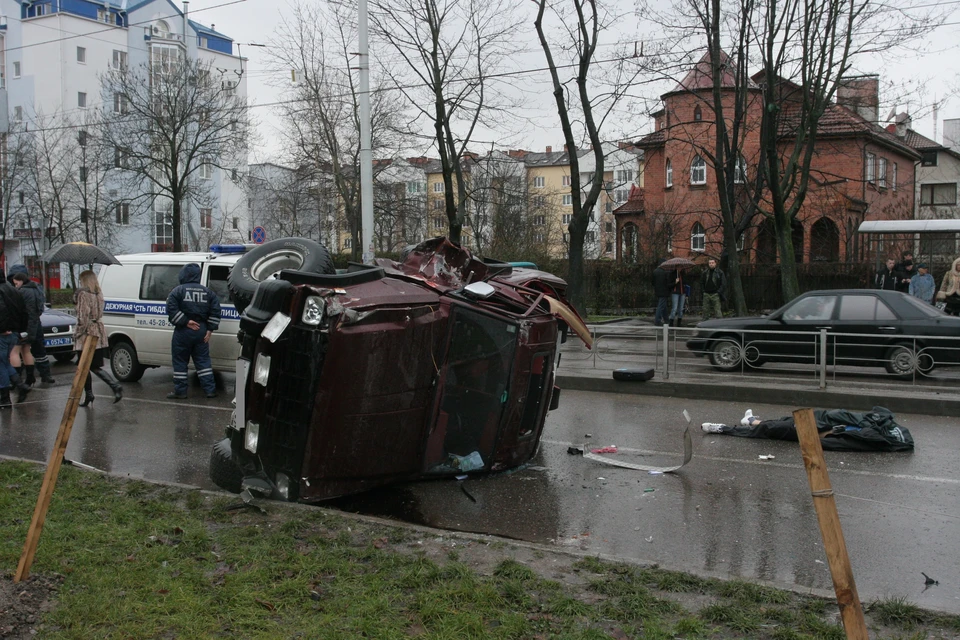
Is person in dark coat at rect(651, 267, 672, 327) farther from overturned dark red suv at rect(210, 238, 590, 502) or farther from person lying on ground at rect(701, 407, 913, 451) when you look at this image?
overturned dark red suv at rect(210, 238, 590, 502)

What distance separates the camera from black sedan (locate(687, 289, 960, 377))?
11539 mm

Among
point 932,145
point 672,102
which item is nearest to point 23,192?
point 672,102

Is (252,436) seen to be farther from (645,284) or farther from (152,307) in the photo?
(645,284)

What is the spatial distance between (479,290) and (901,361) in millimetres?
8148

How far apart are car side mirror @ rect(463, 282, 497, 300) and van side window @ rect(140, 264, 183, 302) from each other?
7540 millimetres

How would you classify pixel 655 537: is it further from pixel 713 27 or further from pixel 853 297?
pixel 713 27

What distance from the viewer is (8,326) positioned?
35.5 ft

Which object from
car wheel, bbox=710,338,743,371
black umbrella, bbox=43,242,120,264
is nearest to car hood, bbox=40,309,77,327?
black umbrella, bbox=43,242,120,264

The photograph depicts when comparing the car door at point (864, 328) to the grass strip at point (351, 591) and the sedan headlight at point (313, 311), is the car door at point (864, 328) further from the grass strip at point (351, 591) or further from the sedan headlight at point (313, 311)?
the sedan headlight at point (313, 311)

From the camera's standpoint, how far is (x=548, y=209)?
7200cm

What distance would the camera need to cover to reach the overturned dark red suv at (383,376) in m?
5.52

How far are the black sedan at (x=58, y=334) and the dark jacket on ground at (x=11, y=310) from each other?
190 inches

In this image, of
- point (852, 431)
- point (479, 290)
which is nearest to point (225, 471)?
point (479, 290)

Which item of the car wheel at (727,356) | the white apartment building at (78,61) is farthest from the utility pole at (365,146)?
the white apartment building at (78,61)
